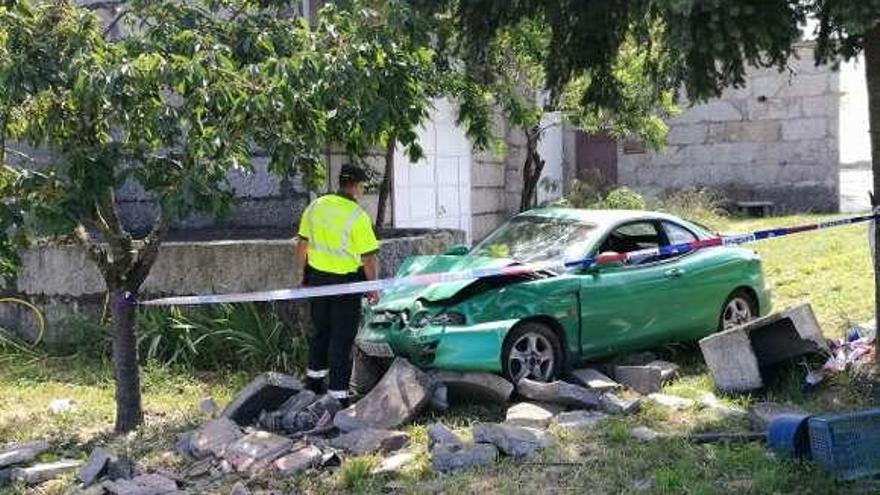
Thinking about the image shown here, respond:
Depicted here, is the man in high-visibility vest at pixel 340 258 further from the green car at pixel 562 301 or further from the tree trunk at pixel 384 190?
the tree trunk at pixel 384 190

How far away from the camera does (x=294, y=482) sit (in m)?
5.47

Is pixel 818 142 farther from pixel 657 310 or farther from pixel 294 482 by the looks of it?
pixel 294 482

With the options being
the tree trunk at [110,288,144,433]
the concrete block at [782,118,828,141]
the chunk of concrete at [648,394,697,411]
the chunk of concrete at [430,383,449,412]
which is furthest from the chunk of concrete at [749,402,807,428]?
the concrete block at [782,118,828,141]

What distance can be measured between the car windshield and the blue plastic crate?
277 cm

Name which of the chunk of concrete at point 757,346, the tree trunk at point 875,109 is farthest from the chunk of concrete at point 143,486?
the tree trunk at point 875,109

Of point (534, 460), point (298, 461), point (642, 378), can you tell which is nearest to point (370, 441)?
point (298, 461)

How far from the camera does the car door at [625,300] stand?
7.43 metres

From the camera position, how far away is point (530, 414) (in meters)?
6.34

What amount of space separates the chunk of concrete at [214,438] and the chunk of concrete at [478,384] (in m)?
1.41

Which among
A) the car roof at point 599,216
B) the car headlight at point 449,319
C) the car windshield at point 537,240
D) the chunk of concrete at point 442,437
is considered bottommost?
the chunk of concrete at point 442,437

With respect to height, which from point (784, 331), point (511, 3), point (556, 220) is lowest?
point (784, 331)

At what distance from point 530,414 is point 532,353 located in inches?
31.5

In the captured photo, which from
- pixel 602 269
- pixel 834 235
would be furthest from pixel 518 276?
pixel 834 235

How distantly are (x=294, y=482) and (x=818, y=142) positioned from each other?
15.1 metres
